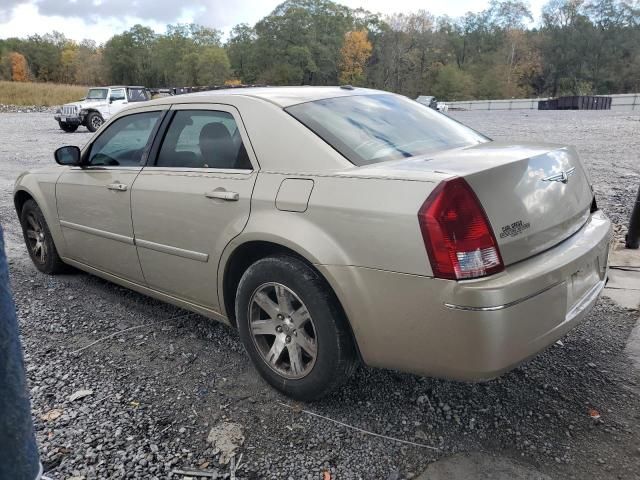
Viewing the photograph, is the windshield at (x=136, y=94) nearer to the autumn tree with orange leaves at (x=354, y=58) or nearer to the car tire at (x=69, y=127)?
the car tire at (x=69, y=127)

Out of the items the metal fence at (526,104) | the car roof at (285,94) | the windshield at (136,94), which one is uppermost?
the windshield at (136,94)

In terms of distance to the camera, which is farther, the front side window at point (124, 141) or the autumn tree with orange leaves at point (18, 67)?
the autumn tree with orange leaves at point (18, 67)

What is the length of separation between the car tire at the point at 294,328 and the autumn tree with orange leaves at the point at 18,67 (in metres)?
113

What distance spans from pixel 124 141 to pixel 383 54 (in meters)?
99.3

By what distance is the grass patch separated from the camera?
45094 mm

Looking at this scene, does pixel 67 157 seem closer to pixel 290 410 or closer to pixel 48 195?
pixel 48 195

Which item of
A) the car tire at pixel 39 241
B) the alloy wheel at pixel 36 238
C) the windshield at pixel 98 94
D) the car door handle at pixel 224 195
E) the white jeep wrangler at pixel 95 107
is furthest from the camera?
the windshield at pixel 98 94

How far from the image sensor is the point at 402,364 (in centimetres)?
234

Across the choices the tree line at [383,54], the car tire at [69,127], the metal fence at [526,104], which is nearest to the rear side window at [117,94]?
the car tire at [69,127]

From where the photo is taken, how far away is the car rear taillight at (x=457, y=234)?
6.88 ft

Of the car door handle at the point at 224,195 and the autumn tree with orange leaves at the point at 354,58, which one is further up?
the autumn tree with orange leaves at the point at 354,58

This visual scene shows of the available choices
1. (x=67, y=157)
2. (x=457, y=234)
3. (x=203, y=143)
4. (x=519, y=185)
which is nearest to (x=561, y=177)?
(x=519, y=185)

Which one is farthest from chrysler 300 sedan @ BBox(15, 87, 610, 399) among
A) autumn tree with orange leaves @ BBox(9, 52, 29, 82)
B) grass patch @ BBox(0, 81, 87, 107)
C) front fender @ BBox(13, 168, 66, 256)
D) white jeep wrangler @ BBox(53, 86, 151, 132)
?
autumn tree with orange leaves @ BBox(9, 52, 29, 82)

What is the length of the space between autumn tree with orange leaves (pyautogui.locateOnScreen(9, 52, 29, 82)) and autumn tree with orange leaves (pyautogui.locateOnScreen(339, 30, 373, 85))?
5865 cm
